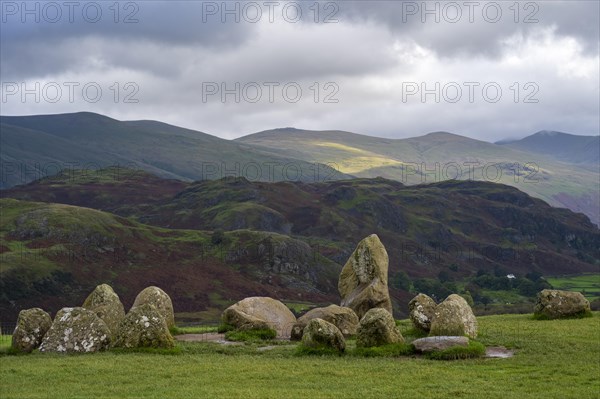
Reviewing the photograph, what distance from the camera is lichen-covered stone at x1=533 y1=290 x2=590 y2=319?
5803cm

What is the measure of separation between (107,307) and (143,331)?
22.1 feet

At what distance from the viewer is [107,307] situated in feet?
156

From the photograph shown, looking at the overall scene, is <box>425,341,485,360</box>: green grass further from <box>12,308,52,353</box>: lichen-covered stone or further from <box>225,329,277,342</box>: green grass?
<box>12,308,52,353</box>: lichen-covered stone

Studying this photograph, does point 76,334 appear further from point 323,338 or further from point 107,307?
point 323,338

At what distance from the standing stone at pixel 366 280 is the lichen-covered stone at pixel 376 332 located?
1395 cm

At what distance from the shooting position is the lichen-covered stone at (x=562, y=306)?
190 feet

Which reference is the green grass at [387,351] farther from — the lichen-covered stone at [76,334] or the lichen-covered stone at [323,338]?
the lichen-covered stone at [76,334]

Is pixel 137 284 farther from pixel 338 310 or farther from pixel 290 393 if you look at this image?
pixel 290 393

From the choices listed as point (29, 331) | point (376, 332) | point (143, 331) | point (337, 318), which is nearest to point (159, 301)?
point (143, 331)

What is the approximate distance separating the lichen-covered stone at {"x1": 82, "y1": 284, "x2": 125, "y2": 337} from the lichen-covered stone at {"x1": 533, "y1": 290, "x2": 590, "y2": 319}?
113ft

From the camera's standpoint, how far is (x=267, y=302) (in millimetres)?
56562

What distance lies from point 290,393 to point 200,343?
59.9 feet

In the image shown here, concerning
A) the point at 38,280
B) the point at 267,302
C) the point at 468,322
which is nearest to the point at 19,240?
the point at 38,280

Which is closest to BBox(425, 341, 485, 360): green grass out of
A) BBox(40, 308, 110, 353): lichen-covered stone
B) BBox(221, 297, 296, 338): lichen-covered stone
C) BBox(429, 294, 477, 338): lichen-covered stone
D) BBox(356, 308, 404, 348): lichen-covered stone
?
BBox(356, 308, 404, 348): lichen-covered stone
